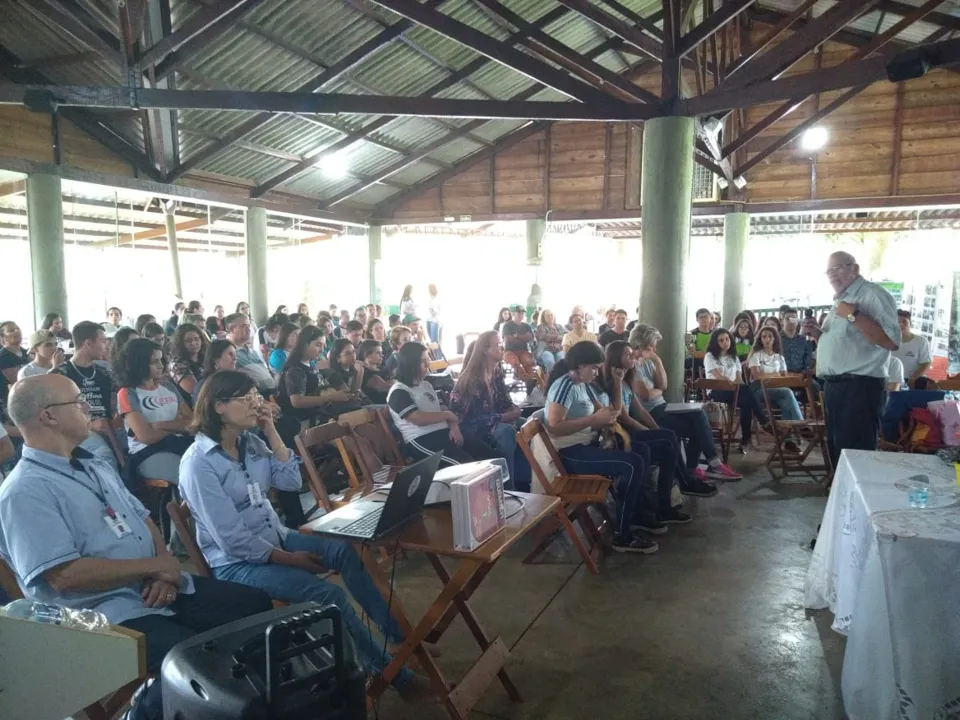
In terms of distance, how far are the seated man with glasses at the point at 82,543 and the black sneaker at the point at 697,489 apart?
12.2 feet

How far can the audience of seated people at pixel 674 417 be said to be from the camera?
5.30 m

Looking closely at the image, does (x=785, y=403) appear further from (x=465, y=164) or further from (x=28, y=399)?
(x=465, y=164)

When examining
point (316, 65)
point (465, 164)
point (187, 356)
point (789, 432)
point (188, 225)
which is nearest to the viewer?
point (187, 356)

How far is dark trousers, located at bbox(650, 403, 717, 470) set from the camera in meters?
5.30

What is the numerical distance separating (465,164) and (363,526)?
41.7ft

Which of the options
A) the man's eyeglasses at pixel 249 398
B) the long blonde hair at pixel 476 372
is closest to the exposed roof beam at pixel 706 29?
the long blonde hair at pixel 476 372

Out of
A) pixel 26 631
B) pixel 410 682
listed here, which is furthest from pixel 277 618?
pixel 410 682

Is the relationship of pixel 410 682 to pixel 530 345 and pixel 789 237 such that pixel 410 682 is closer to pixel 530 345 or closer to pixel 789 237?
pixel 530 345

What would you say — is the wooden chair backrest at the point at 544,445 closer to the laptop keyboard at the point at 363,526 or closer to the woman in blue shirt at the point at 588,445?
the woman in blue shirt at the point at 588,445

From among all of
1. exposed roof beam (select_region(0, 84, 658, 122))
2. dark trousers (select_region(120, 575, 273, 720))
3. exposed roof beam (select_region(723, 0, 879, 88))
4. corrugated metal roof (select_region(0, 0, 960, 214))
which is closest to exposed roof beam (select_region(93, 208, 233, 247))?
corrugated metal roof (select_region(0, 0, 960, 214))

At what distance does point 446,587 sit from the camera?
2.34 meters

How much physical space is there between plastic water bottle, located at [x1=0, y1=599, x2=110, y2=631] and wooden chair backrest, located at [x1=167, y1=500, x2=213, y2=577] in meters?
0.81

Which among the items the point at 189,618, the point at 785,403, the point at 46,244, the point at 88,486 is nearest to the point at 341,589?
the point at 189,618

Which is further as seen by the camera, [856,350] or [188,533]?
[856,350]
